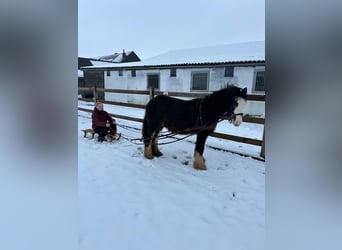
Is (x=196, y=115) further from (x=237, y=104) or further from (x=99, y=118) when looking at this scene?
(x=99, y=118)

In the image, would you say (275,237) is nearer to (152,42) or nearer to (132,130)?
(132,130)

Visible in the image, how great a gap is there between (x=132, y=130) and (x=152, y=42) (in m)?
27.4

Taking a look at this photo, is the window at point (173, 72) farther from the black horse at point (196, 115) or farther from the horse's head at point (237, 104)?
the horse's head at point (237, 104)

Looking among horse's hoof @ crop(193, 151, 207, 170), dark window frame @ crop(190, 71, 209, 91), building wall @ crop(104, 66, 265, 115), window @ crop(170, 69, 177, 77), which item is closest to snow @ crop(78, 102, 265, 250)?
horse's hoof @ crop(193, 151, 207, 170)

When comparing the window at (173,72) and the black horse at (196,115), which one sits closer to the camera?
the black horse at (196,115)

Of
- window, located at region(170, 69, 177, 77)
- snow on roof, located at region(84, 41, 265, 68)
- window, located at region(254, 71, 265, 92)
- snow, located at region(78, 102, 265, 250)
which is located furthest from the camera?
Answer: window, located at region(170, 69, 177, 77)

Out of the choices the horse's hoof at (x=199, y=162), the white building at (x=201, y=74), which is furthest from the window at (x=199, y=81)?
the horse's hoof at (x=199, y=162)

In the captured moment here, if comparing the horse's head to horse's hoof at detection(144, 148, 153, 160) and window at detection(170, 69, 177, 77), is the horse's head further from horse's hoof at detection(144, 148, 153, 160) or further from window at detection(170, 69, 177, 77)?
window at detection(170, 69, 177, 77)

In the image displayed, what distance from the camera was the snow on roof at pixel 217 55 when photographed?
9.30 meters

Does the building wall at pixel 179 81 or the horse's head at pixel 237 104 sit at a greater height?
the building wall at pixel 179 81

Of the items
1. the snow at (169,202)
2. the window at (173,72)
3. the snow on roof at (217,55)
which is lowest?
the snow at (169,202)

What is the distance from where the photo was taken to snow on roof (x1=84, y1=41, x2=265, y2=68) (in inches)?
366

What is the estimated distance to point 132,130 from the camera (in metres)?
5.65

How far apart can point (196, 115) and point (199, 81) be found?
7.09 metres
